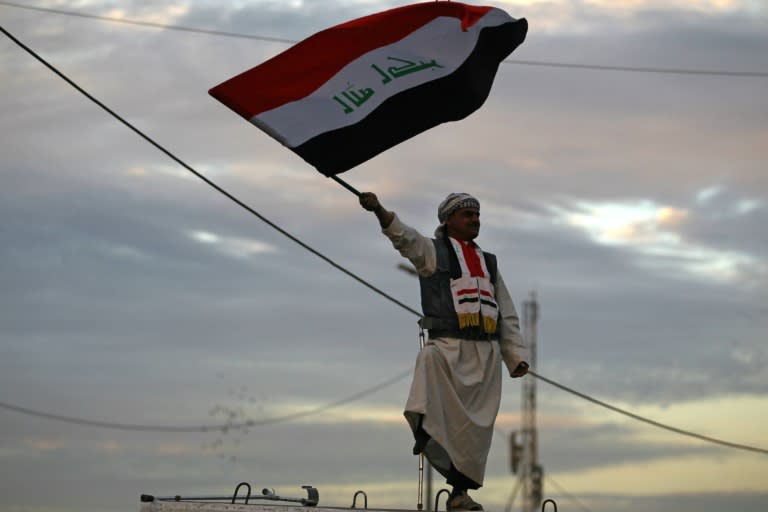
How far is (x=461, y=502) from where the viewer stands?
11.3 meters

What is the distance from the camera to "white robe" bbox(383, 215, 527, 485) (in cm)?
1125

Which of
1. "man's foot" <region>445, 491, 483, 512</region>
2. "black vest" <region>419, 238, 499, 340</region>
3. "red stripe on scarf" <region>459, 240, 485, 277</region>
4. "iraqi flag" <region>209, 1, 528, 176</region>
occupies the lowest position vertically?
"man's foot" <region>445, 491, 483, 512</region>

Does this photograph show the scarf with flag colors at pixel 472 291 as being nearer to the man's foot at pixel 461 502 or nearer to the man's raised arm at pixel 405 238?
the man's raised arm at pixel 405 238

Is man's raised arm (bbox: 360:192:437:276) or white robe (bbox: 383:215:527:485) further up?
man's raised arm (bbox: 360:192:437:276)

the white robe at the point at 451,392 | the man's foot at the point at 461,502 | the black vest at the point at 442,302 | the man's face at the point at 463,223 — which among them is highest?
the man's face at the point at 463,223

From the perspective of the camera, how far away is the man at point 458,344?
11289 mm

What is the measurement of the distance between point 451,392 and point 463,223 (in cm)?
146

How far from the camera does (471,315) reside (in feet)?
38.3

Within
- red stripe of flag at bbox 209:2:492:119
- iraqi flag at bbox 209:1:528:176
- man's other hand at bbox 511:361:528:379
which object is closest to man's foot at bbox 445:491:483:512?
man's other hand at bbox 511:361:528:379

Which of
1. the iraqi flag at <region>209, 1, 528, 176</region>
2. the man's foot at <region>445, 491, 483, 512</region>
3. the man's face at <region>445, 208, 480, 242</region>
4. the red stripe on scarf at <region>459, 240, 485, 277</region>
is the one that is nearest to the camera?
the man's foot at <region>445, 491, 483, 512</region>

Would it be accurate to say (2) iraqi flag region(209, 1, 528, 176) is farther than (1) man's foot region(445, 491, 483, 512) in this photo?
Yes

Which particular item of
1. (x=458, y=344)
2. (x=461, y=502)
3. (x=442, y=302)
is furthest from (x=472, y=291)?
(x=461, y=502)

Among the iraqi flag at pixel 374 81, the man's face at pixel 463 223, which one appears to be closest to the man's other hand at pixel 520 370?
the man's face at pixel 463 223

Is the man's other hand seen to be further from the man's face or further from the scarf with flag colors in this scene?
the man's face
